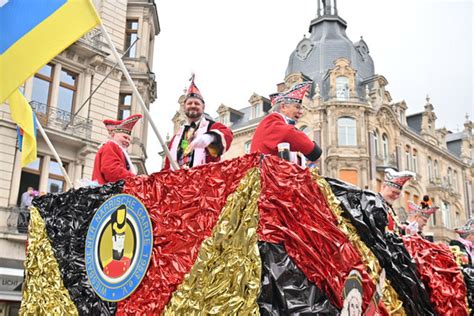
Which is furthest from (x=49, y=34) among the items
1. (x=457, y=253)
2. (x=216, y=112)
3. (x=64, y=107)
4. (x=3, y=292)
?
(x=216, y=112)

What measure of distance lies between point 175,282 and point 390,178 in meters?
2.48

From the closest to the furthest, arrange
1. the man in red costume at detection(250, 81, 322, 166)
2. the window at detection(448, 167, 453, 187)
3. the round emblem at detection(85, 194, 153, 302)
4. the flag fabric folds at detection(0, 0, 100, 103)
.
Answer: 1. the round emblem at detection(85, 194, 153, 302)
2. the man in red costume at detection(250, 81, 322, 166)
3. the flag fabric folds at detection(0, 0, 100, 103)
4. the window at detection(448, 167, 453, 187)

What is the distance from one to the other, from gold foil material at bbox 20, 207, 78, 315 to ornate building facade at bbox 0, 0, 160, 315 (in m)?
7.93

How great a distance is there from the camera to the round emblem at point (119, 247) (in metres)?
3.54

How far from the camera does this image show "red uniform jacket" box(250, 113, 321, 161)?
3.72 m

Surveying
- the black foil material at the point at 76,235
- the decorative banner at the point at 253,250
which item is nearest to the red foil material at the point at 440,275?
the decorative banner at the point at 253,250

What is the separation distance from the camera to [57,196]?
455 centimetres

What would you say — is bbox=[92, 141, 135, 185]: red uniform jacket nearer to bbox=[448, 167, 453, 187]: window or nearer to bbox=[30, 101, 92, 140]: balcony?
bbox=[30, 101, 92, 140]: balcony

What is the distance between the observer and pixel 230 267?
293 centimetres

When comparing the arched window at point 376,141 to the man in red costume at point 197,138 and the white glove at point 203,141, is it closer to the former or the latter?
the man in red costume at point 197,138

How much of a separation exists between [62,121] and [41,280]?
12.1m

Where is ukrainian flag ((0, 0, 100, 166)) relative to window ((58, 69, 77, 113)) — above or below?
below

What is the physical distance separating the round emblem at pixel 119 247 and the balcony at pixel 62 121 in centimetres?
1211

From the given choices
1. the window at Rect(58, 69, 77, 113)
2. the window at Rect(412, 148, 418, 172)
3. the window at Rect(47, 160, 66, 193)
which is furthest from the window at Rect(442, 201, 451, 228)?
the window at Rect(47, 160, 66, 193)
